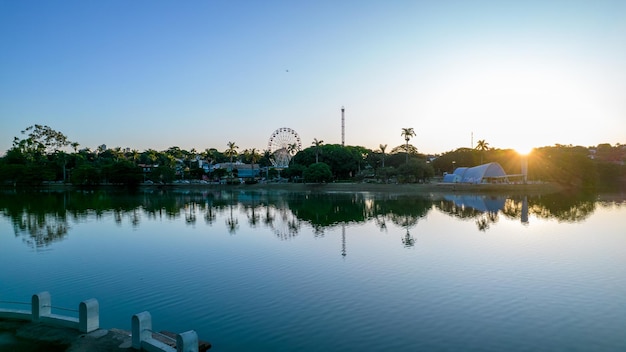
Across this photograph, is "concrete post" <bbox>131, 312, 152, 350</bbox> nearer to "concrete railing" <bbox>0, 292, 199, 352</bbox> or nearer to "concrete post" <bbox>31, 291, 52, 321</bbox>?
"concrete railing" <bbox>0, 292, 199, 352</bbox>

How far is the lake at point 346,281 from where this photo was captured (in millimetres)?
10562

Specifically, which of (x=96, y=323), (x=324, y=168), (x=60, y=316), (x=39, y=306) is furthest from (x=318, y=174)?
(x=96, y=323)

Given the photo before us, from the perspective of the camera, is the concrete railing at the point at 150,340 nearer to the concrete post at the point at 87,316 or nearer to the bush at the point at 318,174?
the concrete post at the point at 87,316

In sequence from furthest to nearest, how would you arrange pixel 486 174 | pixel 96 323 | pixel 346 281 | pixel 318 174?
pixel 318 174 < pixel 486 174 < pixel 346 281 < pixel 96 323

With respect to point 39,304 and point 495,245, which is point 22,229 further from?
point 495,245

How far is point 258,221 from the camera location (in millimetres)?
35875

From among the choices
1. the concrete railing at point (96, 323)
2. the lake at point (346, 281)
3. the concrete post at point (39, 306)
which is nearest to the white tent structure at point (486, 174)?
the lake at point (346, 281)

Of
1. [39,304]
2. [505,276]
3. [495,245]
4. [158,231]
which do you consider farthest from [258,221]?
[39,304]

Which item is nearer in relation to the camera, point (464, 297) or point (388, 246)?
point (464, 297)

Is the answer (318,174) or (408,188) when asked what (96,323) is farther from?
(318,174)

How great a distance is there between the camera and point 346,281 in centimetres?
1552

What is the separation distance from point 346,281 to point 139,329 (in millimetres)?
8788

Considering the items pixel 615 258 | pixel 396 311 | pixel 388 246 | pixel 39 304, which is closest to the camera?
pixel 39 304

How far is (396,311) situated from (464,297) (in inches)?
107
